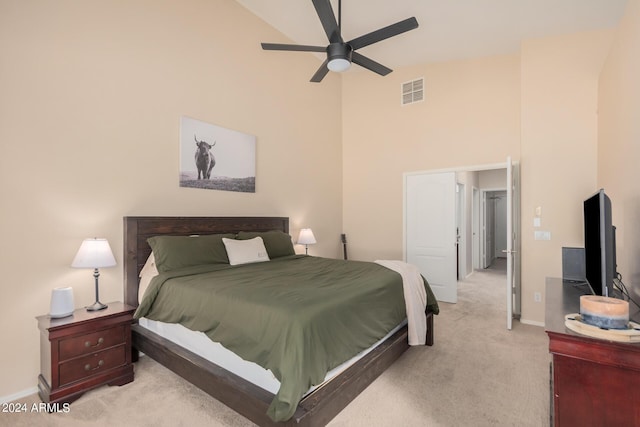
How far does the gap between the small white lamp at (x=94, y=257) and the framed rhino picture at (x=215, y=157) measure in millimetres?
1143

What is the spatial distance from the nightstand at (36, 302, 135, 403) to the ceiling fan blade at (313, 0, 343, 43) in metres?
2.82

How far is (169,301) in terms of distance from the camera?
2.47m

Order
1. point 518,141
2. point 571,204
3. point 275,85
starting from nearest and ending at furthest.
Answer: point 571,204 → point 518,141 → point 275,85

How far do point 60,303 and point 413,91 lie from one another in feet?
17.0

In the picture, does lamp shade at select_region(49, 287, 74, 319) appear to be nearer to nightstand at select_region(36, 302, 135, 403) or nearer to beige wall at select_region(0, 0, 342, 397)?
nightstand at select_region(36, 302, 135, 403)

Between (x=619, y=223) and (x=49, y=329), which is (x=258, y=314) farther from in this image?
(x=619, y=223)

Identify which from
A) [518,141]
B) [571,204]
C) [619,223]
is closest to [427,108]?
[518,141]

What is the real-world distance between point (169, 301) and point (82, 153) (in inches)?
59.2

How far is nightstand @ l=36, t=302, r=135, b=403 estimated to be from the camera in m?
2.14

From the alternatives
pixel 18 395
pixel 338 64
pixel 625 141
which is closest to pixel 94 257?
pixel 18 395

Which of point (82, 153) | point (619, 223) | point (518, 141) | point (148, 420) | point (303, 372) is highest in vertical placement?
point (518, 141)

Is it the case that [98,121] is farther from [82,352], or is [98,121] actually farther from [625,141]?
[625,141]

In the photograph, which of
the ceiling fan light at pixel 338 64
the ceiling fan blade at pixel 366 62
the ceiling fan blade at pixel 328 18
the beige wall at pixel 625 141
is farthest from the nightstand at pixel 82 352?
the beige wall at pixel 625 141

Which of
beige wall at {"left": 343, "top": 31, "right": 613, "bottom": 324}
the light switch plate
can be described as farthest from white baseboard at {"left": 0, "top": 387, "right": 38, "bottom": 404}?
the light switch plate
